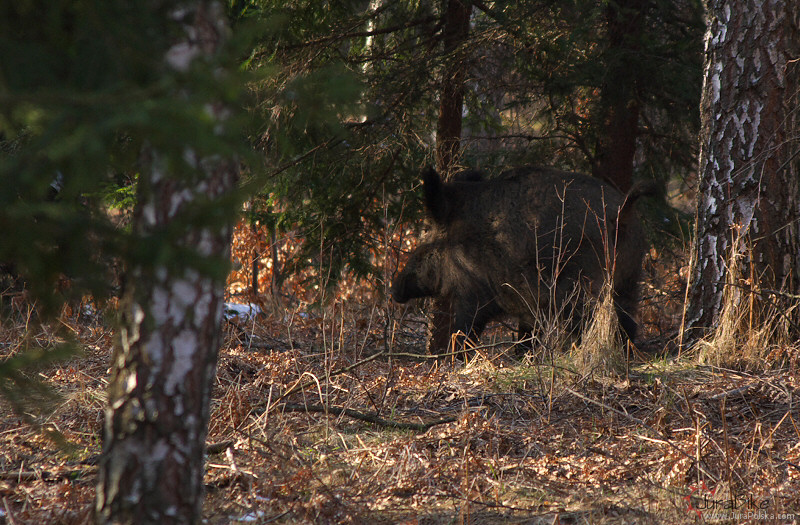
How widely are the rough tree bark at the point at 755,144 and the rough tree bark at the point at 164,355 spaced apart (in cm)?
432

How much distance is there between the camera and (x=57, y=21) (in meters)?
2.18

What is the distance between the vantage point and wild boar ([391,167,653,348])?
6.81 m

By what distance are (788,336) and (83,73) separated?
4.94 m

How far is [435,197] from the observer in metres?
7.25

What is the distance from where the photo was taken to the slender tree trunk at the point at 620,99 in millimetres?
7789

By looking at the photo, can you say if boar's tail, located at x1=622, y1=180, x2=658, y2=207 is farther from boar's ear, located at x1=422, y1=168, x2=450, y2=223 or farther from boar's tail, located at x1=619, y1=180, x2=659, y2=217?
boar's ear, located at x1=422, y1=168, x2=450, y2=223

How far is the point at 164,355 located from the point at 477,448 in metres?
2.21

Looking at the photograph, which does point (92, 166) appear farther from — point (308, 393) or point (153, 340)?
point (308, 393)

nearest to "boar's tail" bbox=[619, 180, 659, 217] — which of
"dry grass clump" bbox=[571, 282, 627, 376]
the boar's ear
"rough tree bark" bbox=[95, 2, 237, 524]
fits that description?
"dry grass clump" bbox=[571, 282, 627, 376]

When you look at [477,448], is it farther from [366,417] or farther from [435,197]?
[435,197]

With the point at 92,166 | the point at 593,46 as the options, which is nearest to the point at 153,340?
the point at 92,166

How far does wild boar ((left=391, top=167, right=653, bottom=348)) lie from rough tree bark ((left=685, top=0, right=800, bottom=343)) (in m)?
0.94

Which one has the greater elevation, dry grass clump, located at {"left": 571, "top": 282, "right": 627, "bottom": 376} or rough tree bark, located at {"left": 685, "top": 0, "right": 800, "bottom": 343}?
rough tree bark, located at {"left": 685, "top": 0, "right": 800, "bottom": 343}

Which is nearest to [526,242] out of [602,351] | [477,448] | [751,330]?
[602,351]
